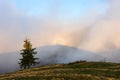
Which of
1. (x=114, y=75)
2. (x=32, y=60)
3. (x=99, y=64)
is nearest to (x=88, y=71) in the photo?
(x=114, y=75)

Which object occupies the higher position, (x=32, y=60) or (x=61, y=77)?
(x=32, y=60)

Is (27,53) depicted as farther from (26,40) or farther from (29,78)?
(29,78)

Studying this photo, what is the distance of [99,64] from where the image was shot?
8288cm

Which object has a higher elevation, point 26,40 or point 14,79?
point 26,40

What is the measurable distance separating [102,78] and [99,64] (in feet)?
101

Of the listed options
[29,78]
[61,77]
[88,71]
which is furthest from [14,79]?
[88,71]

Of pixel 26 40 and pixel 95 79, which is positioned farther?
pixel 26 40

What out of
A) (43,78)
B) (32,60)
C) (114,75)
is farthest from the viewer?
(32,60)

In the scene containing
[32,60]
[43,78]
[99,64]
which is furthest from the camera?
[32,60]

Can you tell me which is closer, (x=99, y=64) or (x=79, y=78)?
(x=79, y=78)

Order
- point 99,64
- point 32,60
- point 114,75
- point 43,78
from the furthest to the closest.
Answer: point 32,60
point 99,64
point 114,75
point 43,78

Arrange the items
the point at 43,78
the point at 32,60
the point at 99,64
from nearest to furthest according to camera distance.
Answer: the point at 43,78
the point at 99,64
the point at 32,60

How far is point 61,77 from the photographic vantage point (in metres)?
50.6

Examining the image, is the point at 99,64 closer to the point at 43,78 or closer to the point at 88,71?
the point at 88,71
